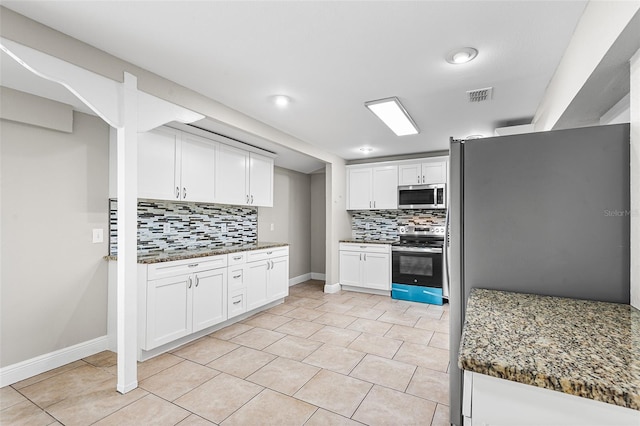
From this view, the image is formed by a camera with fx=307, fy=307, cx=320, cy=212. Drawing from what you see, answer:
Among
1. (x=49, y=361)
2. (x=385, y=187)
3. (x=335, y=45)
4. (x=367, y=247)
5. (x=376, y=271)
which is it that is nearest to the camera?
(x=335, y=45)

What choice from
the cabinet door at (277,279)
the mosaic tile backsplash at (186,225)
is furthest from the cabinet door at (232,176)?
the cabinet door at (277,279)

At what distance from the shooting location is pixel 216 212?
416 cm

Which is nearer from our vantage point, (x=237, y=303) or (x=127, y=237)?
(x=127, y=237)

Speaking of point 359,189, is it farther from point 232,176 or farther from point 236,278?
point 236,278

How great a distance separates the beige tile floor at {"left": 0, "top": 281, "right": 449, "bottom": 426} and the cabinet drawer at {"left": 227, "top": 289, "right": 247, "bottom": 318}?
0.59ft

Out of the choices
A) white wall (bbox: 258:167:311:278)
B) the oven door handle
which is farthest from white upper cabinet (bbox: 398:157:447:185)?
white wall (bbox: 258:167:311:278)

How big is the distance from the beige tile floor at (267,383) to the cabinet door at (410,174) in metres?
2.43

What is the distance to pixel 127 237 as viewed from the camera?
223 cm

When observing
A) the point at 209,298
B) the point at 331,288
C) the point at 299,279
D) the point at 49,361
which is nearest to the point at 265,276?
the point at 209,298

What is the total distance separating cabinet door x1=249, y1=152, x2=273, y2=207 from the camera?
4258 millimetres

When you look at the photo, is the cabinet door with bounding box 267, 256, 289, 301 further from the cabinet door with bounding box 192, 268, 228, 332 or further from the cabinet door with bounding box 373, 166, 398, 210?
the cabinet door with bounding box 373, 166, 398, 210

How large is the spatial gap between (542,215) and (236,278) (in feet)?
10.0

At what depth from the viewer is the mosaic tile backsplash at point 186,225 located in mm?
3246

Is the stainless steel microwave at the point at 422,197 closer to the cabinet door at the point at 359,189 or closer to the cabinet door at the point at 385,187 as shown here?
the cabinet door at the point at 385,187
